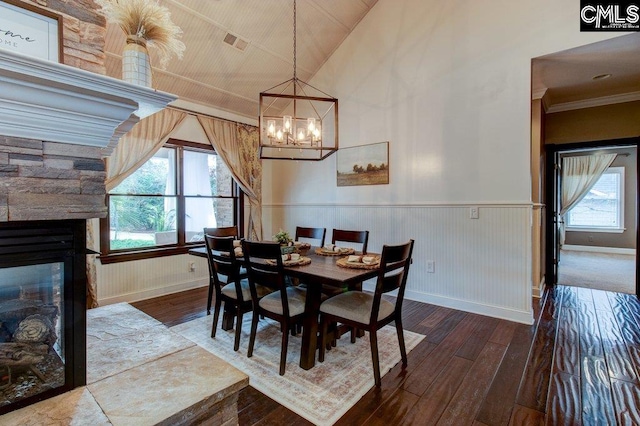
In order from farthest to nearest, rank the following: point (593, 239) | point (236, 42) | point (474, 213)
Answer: point (593, 239)
point (236, 42)
point (474, 213)

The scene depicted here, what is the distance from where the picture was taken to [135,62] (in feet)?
4.24

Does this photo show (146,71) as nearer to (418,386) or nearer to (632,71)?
(418,386)

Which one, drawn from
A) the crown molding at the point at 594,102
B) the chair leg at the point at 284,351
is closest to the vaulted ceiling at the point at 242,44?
the crown molding at the point at 594,102

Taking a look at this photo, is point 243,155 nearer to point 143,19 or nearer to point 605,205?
point 143,19

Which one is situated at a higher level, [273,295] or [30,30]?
[30,30]

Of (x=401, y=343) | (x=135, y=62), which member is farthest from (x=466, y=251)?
(x=135, y=62)

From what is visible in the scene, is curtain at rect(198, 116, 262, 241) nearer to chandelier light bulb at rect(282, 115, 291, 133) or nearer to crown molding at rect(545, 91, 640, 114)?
chandelier light bulb at rect(282, 115, 291, 133)

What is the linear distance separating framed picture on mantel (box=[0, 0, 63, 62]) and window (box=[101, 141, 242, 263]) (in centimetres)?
290

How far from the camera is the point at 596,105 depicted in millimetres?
4234

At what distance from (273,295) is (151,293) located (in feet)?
7.98

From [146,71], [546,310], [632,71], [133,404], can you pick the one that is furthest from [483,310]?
[146,71]

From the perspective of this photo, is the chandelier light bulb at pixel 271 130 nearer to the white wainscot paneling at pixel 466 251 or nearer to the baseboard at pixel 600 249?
the white wainscot paneling at pixel 466 251

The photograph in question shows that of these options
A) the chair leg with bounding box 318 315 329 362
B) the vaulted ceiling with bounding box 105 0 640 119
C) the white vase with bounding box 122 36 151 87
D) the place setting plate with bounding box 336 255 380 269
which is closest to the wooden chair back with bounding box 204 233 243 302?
the chair leg with bounding box 318 315 329 362

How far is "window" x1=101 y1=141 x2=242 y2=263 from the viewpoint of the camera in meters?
3.79
